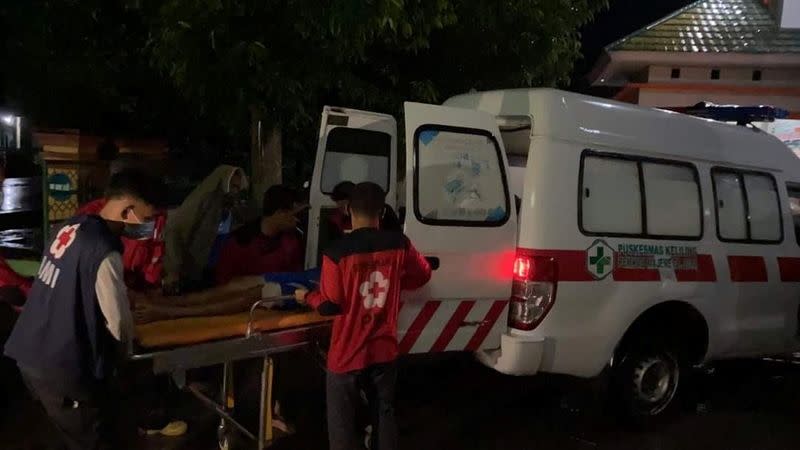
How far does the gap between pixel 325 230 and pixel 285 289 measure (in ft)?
3.81

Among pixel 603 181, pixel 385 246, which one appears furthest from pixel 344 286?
pixel 603 181

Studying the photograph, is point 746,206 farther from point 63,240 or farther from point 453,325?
point 63,240

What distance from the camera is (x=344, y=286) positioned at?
348cm

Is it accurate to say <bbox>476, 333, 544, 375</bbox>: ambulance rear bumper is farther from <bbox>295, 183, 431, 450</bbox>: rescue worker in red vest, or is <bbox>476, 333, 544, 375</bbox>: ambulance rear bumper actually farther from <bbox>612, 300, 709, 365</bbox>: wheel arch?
<bbox>295, 183, 431, 450</bbox>: rescue worker in red vest

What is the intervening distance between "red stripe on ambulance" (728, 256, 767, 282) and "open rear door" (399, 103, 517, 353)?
207cm

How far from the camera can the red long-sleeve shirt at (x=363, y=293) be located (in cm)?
347

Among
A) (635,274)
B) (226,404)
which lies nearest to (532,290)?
(635,274)

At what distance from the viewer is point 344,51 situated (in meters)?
5.80

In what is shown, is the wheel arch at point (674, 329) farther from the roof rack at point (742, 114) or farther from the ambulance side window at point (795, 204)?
the roof rack at point (742, 114)

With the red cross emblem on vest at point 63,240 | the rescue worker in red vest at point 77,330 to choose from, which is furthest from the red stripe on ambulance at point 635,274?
the red cross emblem on vest at point 63,240

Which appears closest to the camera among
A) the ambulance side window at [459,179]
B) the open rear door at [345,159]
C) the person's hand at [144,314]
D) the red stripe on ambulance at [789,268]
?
the person's hand at [144,314]

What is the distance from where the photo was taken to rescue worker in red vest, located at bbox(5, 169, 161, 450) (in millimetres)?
2934

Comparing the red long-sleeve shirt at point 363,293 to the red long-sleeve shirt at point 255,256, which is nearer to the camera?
the red long-sleeve shirt at point 363,293

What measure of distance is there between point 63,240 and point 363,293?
1357 millimetres
